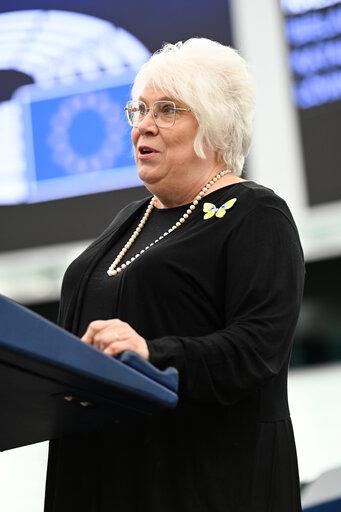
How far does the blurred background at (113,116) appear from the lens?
15.4 ft

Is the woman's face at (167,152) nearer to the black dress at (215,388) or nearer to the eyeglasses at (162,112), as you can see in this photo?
the eyeglasses at (162,112)

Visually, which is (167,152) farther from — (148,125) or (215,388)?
(215,388)

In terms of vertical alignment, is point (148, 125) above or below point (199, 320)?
above

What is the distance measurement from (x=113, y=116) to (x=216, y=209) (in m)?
Answer: 3.56

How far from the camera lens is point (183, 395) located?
131cm

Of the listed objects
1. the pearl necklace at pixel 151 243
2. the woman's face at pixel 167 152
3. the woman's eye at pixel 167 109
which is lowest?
the pearl necklace at pixel 151 243

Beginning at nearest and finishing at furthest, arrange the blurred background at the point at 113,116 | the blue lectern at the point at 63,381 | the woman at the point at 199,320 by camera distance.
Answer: the blue lectern at the point at 63,381 → the woman at the point at 199,320 → the blurred background at the point at 113,116

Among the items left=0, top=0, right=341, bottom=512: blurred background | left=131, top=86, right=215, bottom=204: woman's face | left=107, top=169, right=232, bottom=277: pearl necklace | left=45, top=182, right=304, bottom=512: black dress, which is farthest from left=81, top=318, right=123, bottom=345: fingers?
left=0, top=0, right=341, bottom=512: blurred background

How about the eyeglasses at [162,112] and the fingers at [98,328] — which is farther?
the eyeglasses at [162,112]

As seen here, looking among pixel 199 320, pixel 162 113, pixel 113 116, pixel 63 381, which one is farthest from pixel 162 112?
pixel 113 116

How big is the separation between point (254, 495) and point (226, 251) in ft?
1.23

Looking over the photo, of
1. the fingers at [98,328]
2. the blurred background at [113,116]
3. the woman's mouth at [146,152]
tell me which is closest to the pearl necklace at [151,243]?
the woman's mouth at [146,152]

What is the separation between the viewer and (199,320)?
1.42 meters

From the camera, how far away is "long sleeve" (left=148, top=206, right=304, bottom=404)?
1291mm
